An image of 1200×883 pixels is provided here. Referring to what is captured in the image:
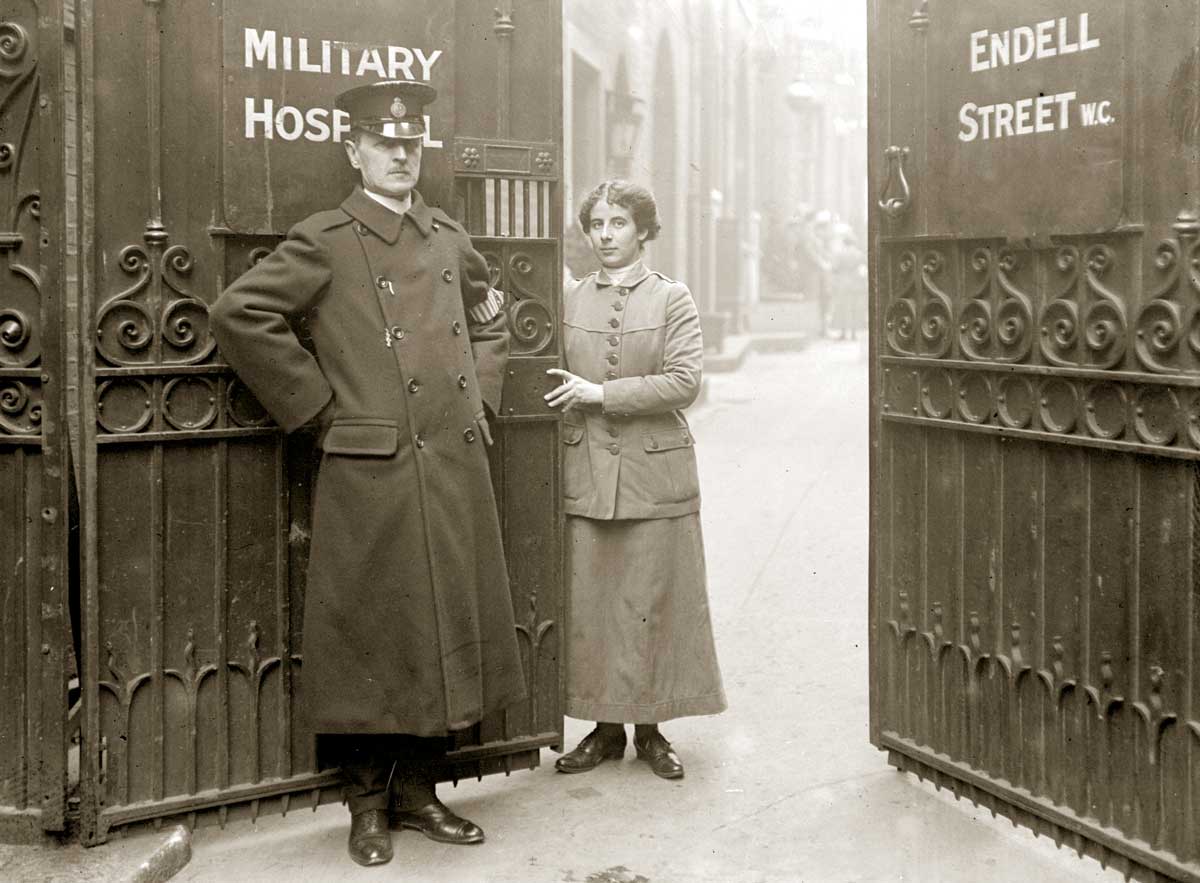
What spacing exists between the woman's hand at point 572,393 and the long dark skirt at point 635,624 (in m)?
0.45

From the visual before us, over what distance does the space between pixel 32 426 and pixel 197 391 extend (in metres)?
0.47

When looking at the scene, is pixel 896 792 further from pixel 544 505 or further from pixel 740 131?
pixel 740 131

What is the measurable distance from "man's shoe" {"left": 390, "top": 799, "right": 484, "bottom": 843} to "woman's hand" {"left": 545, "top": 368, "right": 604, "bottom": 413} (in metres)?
1.39

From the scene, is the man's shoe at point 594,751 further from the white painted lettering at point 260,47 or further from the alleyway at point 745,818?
the white painted lettering at point 260,47

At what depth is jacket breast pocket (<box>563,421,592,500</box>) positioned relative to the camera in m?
4.91

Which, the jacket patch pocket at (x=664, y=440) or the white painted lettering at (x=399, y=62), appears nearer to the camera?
the white painted lettering at (x=399, y=62)

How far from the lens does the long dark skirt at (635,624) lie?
4.89 metres

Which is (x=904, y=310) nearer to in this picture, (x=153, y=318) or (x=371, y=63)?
(x=371, y=63)

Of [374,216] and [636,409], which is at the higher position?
[374,216]

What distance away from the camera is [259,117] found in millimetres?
4105

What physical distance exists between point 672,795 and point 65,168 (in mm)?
2774

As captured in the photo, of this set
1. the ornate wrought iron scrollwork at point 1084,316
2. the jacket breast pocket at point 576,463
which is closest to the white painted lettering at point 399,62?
the jacket breast pocket at point 576,463

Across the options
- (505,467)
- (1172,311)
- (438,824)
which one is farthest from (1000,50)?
(438,824)

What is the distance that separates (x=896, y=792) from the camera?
4.73 m
